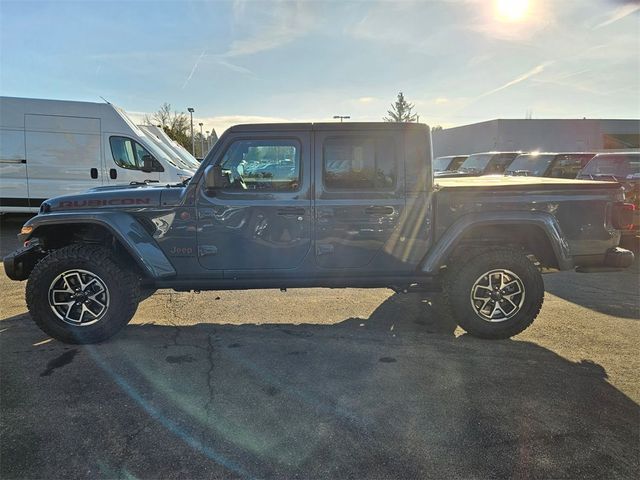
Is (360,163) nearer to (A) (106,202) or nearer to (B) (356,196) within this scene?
(B) (356,196)

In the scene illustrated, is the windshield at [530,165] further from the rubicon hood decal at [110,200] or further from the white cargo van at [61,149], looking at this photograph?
the rubicon hood decal at [110,200]

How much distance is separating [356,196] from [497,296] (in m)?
1.59

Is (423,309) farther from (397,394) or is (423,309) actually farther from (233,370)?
(233,370)

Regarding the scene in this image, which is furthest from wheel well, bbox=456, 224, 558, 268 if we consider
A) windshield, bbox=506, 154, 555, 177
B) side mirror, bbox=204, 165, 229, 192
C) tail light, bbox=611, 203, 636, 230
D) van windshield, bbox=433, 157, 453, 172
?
van windshield, bbox=433, 157, 453, 172

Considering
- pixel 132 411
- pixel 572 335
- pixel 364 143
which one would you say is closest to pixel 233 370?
pixel 132 411

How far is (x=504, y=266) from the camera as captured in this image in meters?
4.00

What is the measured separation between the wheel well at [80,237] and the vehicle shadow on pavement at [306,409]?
0.78 metres

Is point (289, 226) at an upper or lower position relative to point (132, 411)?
upper

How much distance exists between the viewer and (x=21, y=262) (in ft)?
13.2

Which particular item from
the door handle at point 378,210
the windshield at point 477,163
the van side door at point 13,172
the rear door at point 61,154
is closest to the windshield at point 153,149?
the rear door at point 61,154

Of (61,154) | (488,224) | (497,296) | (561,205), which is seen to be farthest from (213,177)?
(61,154)

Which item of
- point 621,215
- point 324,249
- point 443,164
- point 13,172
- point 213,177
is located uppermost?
point 443,164

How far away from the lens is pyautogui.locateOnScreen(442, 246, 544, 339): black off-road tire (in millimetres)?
3992

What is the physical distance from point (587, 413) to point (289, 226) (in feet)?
8.60
